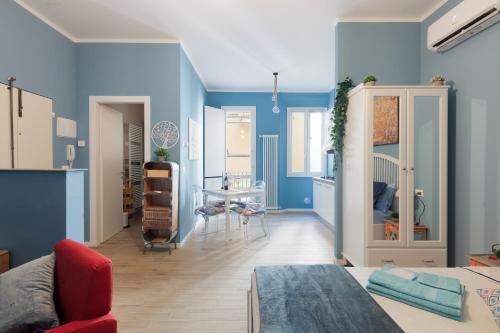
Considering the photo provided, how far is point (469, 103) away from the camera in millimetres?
2617

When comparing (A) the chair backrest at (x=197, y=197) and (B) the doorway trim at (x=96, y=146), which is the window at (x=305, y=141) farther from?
(B) the doorway trim at (x=96, y=146)

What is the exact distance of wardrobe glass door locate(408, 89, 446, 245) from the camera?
8.96ft

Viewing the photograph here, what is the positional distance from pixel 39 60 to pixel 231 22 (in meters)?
2.26

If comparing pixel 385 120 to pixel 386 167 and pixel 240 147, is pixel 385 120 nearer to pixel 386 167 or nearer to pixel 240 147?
pixel 386 167

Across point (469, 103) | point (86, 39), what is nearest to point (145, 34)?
point (86, 39)

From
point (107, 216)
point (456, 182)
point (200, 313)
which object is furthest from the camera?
point (107, 216)

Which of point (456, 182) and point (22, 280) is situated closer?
point (22, 280)

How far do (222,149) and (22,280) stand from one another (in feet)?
17.1

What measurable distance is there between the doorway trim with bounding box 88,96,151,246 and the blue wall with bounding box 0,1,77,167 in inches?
9.8

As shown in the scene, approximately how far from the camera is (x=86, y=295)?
1310 millimetres

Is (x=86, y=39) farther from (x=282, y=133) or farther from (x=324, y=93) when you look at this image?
(x=324, y=93)

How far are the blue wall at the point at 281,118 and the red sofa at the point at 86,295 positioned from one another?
5.47m

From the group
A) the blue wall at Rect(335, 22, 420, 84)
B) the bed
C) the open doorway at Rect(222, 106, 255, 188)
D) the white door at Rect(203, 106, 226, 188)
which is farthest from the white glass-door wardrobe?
the white door at Rect(203, 106, 226, 188)

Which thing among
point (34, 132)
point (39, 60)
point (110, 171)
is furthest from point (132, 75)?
point (110, 171)
